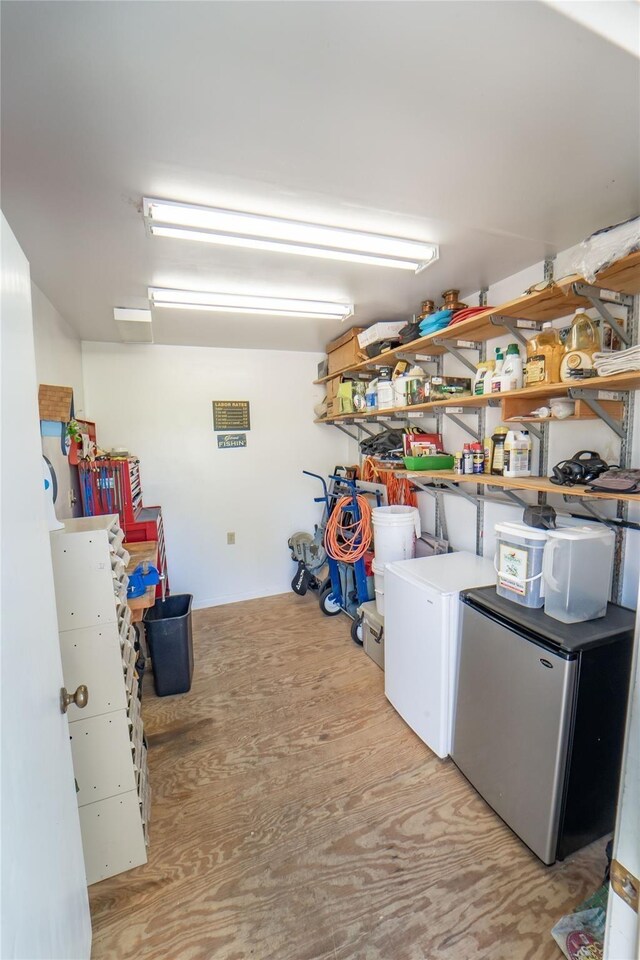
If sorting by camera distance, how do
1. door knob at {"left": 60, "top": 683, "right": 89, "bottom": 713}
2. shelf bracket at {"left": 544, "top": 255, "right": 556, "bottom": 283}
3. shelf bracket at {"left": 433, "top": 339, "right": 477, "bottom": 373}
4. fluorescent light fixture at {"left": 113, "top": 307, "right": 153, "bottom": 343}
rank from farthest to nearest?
fluorescent light fixture at {"left": 113, "top": 307, "right": 153, "bottom": 343} < shelf bracket at {"left": 433, "top": 339, "right": 477, "bottom": 373} < shelf bracket at {"left": 544, "top": 255, "right": 556, "bottom": 283} < door knob at {"left": 60, "top": 683, "right": 89, "bottom": 713}

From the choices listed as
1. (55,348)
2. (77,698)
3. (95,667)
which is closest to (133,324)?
(55,348)

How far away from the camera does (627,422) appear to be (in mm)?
1629

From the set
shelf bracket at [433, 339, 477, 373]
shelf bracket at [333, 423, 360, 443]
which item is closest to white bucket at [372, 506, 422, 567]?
Result: shelf bracket at [433, 339, 477, 373]

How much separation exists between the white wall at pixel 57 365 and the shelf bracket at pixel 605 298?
7.95ft

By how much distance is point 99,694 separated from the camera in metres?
1.40

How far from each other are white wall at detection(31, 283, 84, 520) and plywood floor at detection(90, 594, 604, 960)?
1463 millimetres

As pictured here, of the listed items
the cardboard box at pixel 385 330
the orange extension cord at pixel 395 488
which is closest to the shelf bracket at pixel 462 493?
the orange extension cord at pixel 395 488

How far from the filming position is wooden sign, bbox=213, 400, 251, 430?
3.65 metres

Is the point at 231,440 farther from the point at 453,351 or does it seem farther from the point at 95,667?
the point at 95,667

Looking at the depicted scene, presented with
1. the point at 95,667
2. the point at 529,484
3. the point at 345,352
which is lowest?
the point at 95,667

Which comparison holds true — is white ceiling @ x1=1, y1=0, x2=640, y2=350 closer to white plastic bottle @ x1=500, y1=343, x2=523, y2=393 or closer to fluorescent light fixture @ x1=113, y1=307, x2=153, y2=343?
white plastic bottle @ x1=500, y1=343, x2=523, y2=393

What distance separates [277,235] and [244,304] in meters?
0.89

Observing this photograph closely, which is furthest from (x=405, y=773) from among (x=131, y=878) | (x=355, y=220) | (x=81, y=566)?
(x=355, y=220)

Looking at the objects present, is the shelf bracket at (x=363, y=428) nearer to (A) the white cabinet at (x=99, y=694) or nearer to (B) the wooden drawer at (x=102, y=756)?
(A) the white cabinet at (x=99, y=694)
